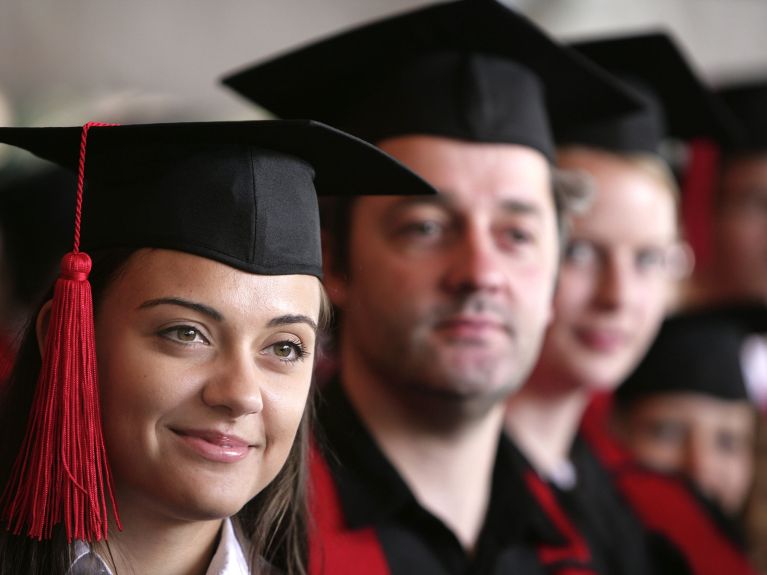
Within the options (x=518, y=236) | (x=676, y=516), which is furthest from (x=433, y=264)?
(x=676, y=516)

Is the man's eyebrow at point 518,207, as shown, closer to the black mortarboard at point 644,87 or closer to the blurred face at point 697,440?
the black mortarboard at point 644,87

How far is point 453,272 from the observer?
142 cm

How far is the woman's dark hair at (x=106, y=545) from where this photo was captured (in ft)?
3.16

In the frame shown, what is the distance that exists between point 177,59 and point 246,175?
3129mm

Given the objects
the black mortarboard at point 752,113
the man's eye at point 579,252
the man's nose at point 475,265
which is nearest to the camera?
the man's nose at point 475,265

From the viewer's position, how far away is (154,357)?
0.92m

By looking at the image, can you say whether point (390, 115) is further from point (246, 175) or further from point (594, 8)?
point (594, 8)

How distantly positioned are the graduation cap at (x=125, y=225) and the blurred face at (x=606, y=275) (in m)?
1.01

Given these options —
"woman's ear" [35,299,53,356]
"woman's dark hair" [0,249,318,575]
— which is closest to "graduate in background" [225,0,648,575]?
"woman's dark hair" [0,249,318,575]

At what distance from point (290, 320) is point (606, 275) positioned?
1.12 meters

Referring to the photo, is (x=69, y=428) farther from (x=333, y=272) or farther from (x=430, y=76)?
(x=430, y=76)

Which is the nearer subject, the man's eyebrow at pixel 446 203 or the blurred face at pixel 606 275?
the man's eyebrow at pixel 446 203

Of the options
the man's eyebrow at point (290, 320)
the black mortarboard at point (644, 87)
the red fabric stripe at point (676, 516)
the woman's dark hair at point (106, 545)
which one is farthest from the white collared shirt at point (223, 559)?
the red fabric stripe at point (676, 516)

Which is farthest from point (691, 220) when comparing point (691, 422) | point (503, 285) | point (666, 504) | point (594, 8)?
point (503, 285)
